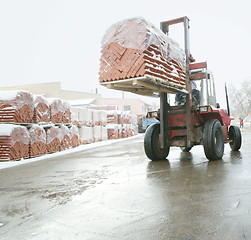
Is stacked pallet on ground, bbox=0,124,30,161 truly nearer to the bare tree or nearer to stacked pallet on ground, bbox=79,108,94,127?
stacked pallet on ground, bbox=79,108,94,127

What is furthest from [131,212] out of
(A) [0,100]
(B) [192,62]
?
(A) [0,100]

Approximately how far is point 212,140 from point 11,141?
247 inches

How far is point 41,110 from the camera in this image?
443 inches

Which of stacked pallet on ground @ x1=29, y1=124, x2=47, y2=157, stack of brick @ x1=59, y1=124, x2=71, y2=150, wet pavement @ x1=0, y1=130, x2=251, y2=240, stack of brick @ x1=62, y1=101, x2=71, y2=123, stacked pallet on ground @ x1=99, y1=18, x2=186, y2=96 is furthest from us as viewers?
stack of brick @ x1=62, y1=101, x2=71, y2=123

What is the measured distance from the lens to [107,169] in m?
7.04

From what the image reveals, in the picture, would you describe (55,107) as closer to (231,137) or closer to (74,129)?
(74,129)

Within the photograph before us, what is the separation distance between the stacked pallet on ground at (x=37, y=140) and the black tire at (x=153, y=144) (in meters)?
4.69

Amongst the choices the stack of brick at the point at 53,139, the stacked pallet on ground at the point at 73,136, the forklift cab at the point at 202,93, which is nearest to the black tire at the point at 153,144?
the forklift cab at the point at 202,93

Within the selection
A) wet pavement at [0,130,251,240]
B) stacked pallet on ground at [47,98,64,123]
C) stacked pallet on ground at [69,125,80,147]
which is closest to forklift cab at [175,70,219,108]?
wet pavement at [0,130,251,240]

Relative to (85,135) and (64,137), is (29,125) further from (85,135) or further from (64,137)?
(85,135)

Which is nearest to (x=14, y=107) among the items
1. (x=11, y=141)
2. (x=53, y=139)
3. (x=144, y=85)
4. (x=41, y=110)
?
(x=11, y=141)

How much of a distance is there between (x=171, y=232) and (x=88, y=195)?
1929 millimetres

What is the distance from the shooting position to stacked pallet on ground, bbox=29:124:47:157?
10.5m

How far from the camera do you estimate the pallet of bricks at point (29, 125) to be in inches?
375
